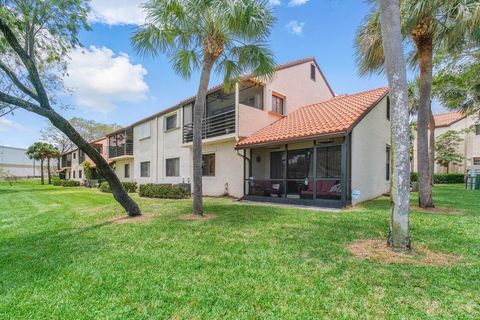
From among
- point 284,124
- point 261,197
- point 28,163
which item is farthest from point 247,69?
point 28,163

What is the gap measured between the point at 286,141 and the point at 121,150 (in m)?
20.1

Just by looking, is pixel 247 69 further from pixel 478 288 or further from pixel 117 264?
pixel 478 288

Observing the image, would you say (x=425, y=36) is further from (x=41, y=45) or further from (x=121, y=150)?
(x=121, y=150)

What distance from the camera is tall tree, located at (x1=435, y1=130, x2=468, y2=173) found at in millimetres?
27156

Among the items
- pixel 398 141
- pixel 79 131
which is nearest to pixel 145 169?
pixel 398 141

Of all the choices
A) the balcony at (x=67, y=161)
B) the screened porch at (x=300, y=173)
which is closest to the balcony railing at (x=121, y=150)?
the screened porch at (x=300, y=173)

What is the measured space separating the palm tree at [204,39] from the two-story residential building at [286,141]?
2382 millimetres

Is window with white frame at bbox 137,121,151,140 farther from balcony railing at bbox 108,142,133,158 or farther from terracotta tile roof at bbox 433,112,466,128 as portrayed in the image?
terracotta tile roof at bbox 433,112,466,128

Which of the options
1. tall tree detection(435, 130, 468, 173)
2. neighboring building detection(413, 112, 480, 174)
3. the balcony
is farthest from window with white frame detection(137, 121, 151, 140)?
tall tree detection(435, 130, 468, 173)

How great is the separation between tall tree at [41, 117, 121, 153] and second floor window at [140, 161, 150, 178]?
97.3 ft

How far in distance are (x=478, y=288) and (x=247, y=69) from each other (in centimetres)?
A: 850

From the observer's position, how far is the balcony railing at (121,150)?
24.9 m

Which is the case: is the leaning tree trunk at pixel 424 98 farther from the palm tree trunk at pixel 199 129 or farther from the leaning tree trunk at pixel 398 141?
the palm tree trunk at pixel 199 129

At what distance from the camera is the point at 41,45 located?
911 centimetres
